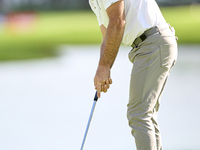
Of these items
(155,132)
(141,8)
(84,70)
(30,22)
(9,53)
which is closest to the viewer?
(141,8)

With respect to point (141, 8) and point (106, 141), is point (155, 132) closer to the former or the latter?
point (141, 8)

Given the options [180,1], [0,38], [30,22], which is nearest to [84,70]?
[0,38]

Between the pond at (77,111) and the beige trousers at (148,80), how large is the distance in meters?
1.49

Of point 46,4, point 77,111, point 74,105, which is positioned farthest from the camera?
point 46,4

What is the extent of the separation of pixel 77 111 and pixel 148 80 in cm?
343

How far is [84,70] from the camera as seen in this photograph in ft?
39.5

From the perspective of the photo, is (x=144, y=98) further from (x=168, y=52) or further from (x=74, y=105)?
(x=74, y=105)

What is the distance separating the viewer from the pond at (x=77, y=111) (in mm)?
5680

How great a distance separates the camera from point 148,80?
393 centimetres

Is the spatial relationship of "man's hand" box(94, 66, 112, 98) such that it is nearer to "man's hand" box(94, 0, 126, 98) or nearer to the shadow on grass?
"man's hand" box(94, 0, 126, 98)

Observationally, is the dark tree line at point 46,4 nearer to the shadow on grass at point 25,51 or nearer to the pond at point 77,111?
the shadow on grass at point 25,51

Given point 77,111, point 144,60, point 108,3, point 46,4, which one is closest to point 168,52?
point 144,60

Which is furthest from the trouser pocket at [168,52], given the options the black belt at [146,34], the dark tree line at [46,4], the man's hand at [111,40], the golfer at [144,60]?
the dark tree line at [46,4]

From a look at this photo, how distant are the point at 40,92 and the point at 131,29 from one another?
529cm
